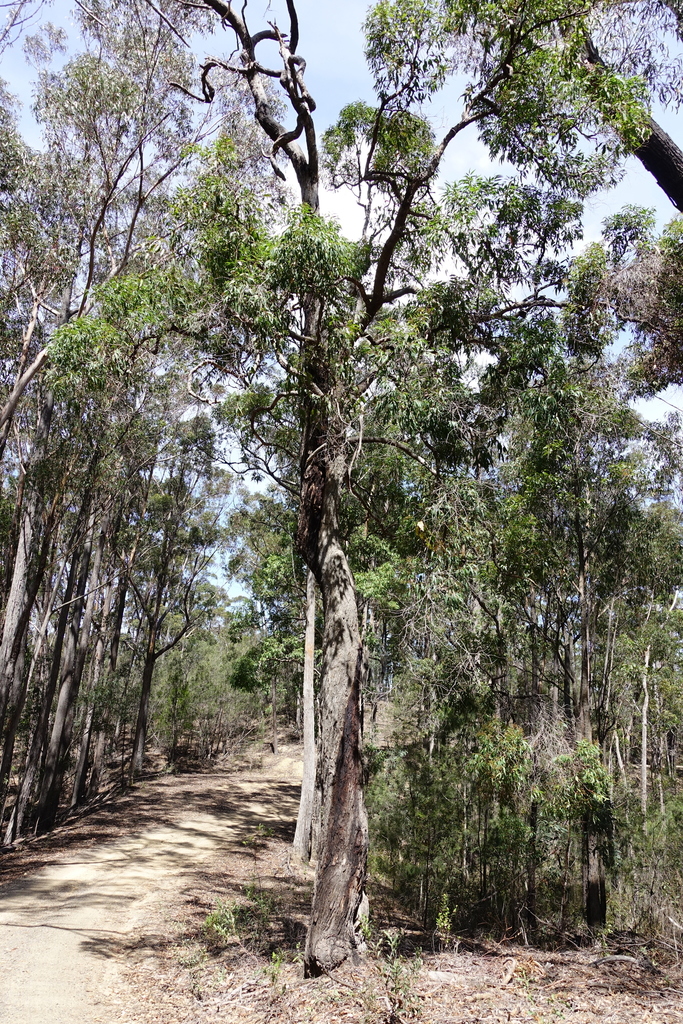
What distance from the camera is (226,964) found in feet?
20.9

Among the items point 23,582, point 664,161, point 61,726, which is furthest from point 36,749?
point 664,161

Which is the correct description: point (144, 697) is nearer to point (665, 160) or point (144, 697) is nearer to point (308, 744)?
point (308, 744)

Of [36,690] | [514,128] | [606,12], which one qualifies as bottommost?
[36,690]

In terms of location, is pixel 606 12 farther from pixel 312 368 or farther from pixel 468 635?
pixel 468 635

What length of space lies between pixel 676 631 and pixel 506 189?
17.3 metres

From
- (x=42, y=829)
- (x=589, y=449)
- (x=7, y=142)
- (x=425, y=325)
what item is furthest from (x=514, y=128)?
(x=42, y=829)

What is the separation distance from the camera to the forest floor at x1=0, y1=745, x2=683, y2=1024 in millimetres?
4625

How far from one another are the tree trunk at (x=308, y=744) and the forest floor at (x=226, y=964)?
2.75ft

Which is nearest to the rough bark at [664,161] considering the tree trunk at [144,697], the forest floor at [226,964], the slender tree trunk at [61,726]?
the forest floor at [226,964]

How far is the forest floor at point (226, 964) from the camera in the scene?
462 cm

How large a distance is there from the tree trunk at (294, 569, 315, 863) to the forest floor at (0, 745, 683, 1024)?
2.75 feet

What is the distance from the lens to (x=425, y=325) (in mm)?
6727

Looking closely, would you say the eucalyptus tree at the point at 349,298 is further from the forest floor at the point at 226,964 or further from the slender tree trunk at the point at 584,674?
the slender tree trunk at the point at 584,674

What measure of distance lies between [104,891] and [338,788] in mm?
6185
